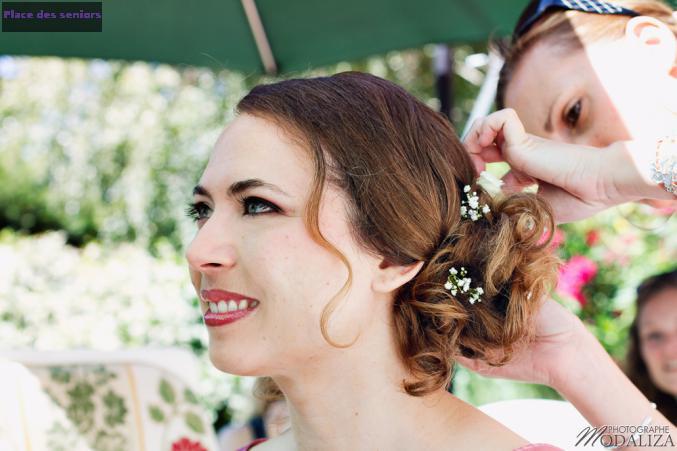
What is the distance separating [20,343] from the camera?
481 centimetres

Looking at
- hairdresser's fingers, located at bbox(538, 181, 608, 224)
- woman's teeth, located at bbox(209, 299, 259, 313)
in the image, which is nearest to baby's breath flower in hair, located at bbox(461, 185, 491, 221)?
hairdresser's fingers, located at bbox(538, 181, 608, 224)

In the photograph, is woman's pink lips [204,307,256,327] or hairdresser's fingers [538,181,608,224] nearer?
woman's pink lips [204,307,256,327]

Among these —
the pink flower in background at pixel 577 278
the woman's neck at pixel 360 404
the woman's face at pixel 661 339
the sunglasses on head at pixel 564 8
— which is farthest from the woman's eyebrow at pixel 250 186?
the pink flower in background at pixel 577 278

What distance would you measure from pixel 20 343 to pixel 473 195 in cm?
373

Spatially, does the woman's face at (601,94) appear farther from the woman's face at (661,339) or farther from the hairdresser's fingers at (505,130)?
the woman's face at (661,339)

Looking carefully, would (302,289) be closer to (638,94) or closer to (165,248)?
(638,94)

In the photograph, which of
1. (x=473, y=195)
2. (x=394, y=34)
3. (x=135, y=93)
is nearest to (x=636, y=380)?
(x=394, y=34)

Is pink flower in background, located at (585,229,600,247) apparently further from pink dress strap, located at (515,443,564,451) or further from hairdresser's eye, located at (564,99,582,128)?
pink dress strap, located at (515,443,564,451)

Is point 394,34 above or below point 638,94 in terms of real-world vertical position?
above

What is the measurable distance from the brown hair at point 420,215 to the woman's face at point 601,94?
0.38 meters

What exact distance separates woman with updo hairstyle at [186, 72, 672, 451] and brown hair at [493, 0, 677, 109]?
59cm

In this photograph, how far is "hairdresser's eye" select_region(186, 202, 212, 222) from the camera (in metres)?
2.03

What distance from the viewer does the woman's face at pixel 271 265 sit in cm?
178

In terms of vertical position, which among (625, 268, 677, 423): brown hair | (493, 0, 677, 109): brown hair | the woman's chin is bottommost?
(625, 268, 677, 423): brown hair
